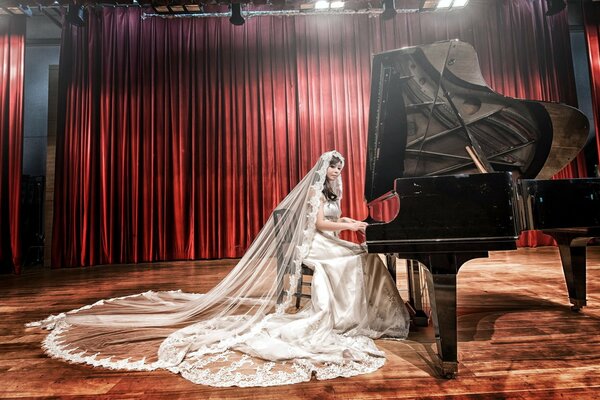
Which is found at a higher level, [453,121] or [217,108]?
[217,108]

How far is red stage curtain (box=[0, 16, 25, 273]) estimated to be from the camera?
17.1 feet

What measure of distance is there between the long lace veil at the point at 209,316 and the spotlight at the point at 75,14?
4.72 meters

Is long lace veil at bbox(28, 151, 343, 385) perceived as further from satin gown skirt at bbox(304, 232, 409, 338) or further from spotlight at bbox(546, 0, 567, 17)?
spotlight at bbox(546, 0, 567, 17)

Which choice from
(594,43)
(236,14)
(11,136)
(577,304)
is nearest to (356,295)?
(577,304)

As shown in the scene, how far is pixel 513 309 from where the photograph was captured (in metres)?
2.37

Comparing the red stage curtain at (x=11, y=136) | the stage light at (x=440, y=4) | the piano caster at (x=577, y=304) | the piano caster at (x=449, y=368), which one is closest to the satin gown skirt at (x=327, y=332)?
the piano caster at (x=449, y=368)

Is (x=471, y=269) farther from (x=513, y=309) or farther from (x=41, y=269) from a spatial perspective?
(x=41, y=269)

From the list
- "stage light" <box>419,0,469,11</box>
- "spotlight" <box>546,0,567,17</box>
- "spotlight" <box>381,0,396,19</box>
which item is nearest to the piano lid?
"spotlight" <box>381,0,396,19</box>

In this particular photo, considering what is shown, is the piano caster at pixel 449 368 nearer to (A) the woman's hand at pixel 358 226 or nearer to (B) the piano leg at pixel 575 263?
(A) the woman's hand at pixel 358 226

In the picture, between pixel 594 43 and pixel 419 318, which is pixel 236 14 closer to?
pixel 419 318

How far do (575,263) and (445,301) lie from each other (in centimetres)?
154

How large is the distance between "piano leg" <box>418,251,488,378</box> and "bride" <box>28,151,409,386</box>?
301 millimetres

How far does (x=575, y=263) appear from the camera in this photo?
2.27 meters

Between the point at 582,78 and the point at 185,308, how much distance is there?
27.6 feet
